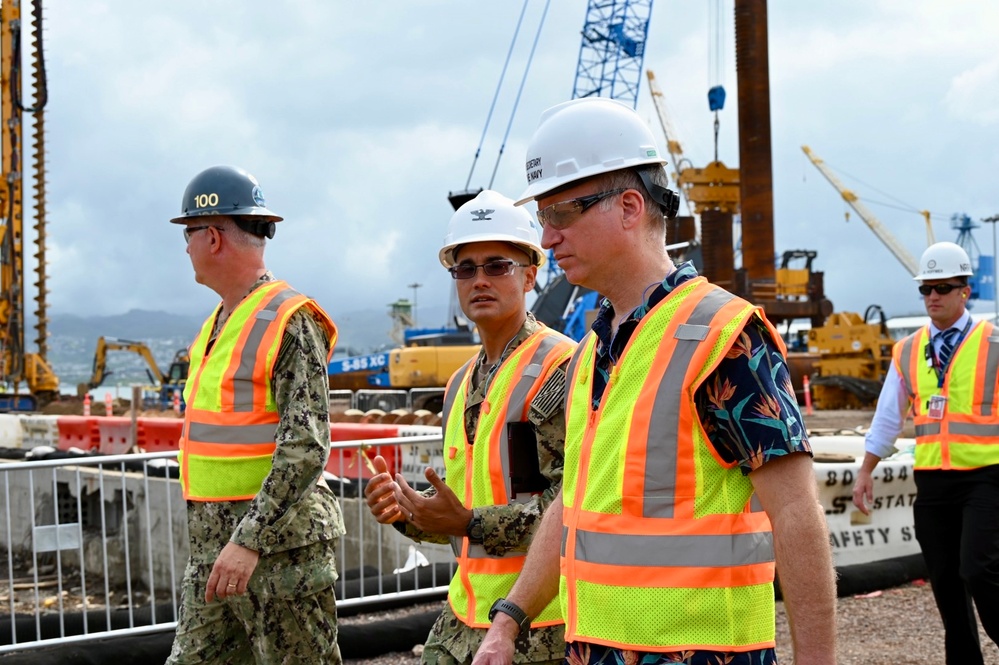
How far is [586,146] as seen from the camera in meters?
2.27

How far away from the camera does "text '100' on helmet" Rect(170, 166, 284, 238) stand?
376 cm

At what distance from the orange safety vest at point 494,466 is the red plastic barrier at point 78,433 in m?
14.5

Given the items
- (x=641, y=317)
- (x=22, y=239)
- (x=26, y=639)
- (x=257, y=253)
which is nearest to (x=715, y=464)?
(x=641, y=317)

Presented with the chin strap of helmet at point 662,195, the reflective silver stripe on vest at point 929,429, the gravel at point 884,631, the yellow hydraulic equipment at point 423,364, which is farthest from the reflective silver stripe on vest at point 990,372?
the yellow hydraulic equipment at point 423,364

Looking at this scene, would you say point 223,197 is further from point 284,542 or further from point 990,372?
point 990,372

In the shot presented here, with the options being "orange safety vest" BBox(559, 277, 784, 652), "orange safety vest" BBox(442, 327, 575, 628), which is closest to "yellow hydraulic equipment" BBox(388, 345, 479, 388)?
"orange safety vest" BBox(442, 327, 575, 628)

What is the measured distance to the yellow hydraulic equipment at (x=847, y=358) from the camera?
29453mm

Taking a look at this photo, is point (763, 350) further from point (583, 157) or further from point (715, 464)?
point (583, 157)

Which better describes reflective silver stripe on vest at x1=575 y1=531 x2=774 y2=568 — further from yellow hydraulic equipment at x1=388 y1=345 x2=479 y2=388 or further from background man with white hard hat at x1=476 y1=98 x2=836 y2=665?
yellow hydraulic equipment at x1=388 y1=345 x2=479 y2=388

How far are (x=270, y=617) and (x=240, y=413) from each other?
66 centimetres

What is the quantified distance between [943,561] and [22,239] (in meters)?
33.4

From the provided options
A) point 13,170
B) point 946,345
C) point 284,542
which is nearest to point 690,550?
point 284,542

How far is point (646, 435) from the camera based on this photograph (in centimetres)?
200

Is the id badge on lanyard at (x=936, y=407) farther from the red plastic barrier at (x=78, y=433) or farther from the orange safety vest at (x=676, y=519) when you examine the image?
the red plastic barrier at (x=78, y=433)
